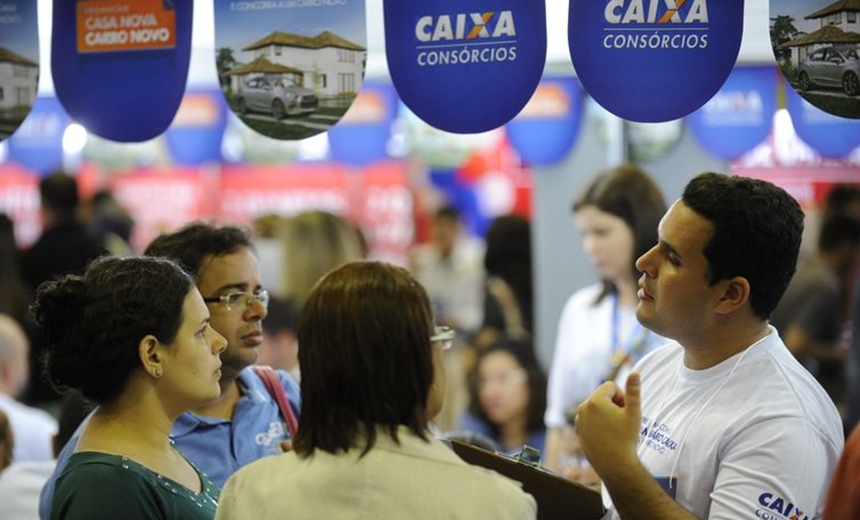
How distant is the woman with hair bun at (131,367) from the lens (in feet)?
8.13

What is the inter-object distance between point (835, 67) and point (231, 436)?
5.56 feet

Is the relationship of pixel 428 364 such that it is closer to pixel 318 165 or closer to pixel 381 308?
pixel 381 308

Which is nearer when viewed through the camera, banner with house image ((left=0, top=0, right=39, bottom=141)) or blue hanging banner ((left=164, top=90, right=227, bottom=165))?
banner with house image ((left=0, top=0, right=39, bottom=141))

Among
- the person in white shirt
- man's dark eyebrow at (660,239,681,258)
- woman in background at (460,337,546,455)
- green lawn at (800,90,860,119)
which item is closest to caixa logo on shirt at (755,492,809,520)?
man's dark eyebrow at (660,239,681,258)

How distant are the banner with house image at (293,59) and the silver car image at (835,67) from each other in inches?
42.8

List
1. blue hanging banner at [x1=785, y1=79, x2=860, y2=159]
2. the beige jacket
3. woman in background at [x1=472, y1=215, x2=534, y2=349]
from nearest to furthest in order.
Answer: the beige jacket → blue hanging banner at [x1=785, y1=79, x2=860, y2=159] → woman in background at [x1=472, y1=215, x2=534, y2=349]

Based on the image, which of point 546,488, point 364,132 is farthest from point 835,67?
point 364,132

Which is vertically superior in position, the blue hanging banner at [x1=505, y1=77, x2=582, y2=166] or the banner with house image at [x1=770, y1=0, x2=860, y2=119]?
the banner with house image at [x1=770, y1=0, x2=860, y2=119]

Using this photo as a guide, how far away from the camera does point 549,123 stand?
6.43 m

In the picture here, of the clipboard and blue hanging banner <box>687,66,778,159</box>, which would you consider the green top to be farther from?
blue hanging banner <box>687,66,778,159</box>

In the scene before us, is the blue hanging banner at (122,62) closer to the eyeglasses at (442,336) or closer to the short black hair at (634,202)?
the eyeglasses at (442,336)

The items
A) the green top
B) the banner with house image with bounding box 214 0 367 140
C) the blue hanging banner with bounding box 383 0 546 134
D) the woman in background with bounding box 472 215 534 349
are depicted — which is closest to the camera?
the green top

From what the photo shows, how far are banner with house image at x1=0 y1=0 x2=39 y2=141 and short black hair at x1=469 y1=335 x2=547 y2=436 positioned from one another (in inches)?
108

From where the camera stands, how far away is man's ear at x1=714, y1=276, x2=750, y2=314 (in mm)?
2697
